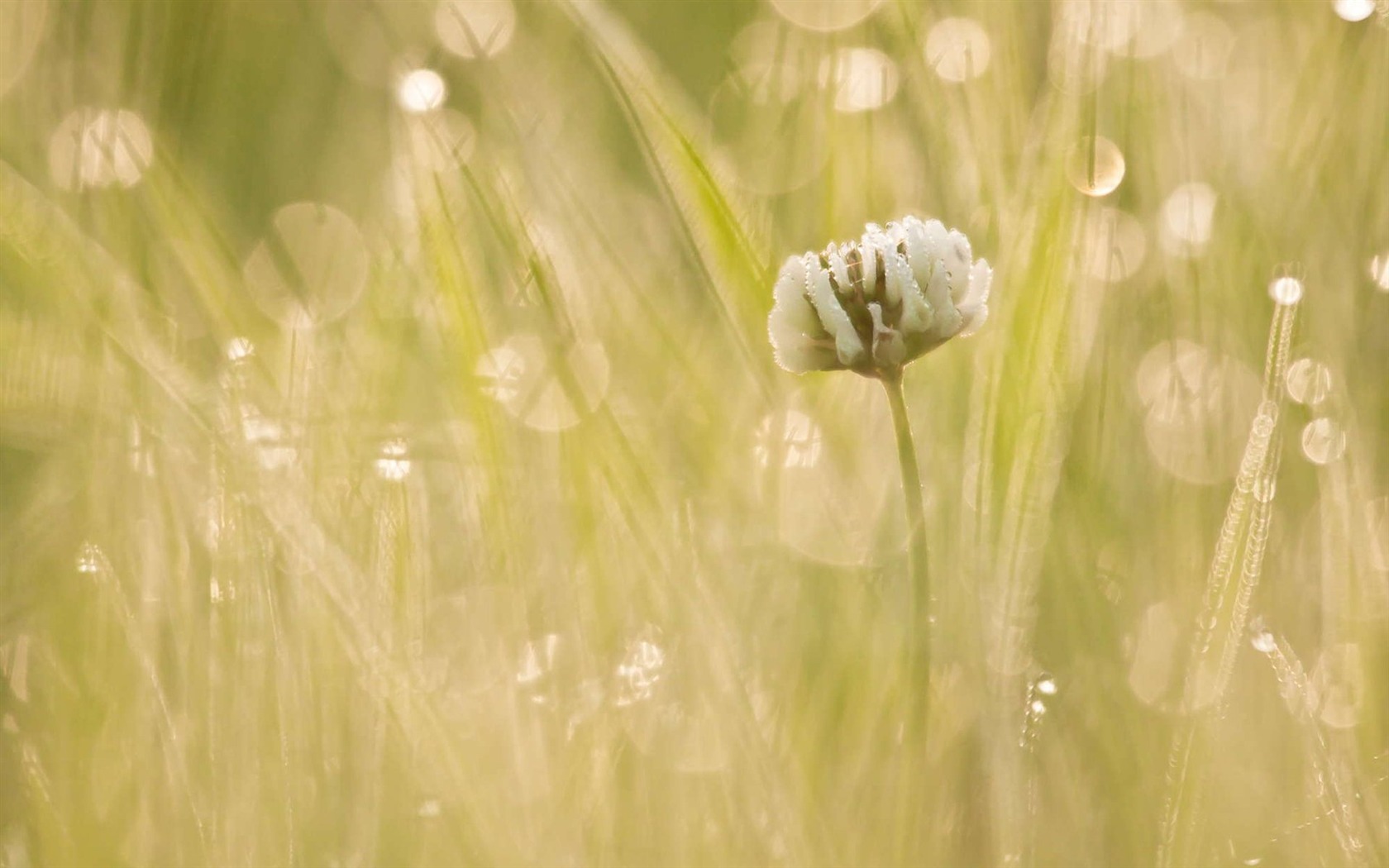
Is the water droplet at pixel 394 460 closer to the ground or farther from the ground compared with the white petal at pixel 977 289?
closer to the ground

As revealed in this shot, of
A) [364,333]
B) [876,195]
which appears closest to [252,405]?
[364,333]

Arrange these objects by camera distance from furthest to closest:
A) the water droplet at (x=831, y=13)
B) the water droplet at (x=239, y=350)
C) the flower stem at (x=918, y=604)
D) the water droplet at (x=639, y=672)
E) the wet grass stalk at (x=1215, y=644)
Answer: the water droplet at (x=831, y=13) → the water droplet at (x=239, y=350) → the water droplet at (x=639, y=672) → the flower stem at (x=918, y=604) → the wet grass stalk at (x=1215, y=644)

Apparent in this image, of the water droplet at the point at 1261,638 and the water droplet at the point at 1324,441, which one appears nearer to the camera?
the water droplet at the point at 1261,638

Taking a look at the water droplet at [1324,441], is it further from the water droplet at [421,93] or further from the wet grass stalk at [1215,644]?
the water droplet at [421,93]

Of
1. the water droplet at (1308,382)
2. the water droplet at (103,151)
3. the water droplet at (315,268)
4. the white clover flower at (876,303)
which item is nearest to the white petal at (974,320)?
the white clover flower at (876,303)

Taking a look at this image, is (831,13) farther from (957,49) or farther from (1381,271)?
(1381,271)

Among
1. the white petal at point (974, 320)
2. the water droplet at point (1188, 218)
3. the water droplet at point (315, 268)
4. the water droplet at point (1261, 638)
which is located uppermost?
the water droplet at point (315, 268)

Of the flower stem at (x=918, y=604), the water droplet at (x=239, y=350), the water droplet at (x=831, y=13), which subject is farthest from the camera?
the water droplet at (x=831, y=13)
